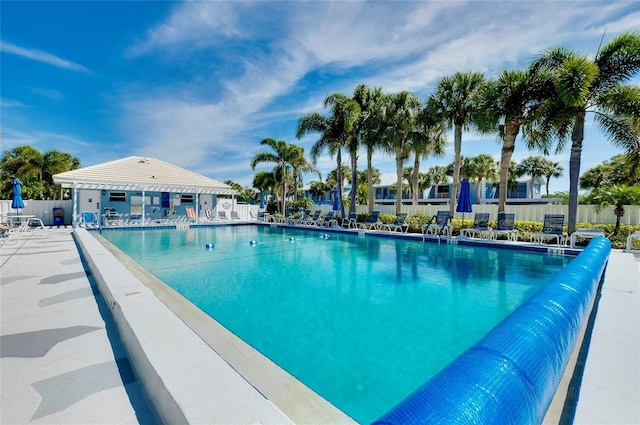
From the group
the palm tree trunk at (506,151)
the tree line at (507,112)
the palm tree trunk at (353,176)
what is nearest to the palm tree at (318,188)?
the tree line at (507,112)

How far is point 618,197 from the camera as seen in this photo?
12.0 m

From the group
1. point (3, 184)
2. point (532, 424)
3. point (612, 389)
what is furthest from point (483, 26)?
point (3, 184)

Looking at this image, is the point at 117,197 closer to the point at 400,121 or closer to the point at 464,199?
the point at 400,121

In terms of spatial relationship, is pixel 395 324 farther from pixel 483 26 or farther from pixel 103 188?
pixel 103 188

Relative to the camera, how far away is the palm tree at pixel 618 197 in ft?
38.7

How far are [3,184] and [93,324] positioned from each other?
4005 cm

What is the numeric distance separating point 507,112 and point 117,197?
84.3ft

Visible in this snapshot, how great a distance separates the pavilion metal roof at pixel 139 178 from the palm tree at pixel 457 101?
57.4ft

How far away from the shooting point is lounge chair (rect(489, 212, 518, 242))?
12.5 meters

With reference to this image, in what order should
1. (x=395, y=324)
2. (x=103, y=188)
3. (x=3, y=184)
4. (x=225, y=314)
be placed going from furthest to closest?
(x=3, y=184)
(x=103, y=188)
(x=225, y=314)
(x=395, y=324)

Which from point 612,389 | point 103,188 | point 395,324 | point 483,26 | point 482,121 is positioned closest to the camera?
point 612,389

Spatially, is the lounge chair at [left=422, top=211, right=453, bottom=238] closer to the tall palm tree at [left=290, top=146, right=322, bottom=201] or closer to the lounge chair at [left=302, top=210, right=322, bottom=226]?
the lounge chair at [left=302, top=210, right=322, bottom=226]

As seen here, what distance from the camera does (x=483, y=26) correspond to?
391 inches

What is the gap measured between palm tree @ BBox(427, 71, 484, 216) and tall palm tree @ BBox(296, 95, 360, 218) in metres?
5.30
